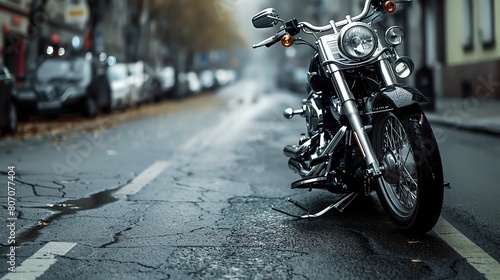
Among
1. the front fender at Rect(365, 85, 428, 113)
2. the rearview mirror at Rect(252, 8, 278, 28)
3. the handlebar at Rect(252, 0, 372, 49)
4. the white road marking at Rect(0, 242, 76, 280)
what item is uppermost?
the rearview mirror at Rect(252, 8, 278, 28)

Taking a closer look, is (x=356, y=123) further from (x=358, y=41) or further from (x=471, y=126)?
(x=471, y=126)

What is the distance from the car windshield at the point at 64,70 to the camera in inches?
775

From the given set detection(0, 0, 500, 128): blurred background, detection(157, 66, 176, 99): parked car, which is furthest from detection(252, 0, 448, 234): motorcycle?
detection(157, 66, 176, 99): parked car

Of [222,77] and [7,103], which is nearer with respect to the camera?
[7,103]

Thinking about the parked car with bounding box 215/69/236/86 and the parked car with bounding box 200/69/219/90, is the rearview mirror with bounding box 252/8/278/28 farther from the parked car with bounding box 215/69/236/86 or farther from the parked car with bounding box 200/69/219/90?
the parked car with bounding box 215/69/236/86

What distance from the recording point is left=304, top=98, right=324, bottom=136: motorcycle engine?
230 inches

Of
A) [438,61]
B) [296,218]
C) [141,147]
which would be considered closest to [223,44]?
[438,61]

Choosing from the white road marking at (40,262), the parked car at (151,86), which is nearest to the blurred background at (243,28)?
the parked car at (151,86)

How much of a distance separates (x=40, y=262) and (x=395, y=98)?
7.41 ft

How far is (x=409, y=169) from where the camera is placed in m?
4.91

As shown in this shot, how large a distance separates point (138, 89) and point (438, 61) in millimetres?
11204

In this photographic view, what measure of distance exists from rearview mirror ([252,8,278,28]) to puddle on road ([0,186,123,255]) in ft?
6.13

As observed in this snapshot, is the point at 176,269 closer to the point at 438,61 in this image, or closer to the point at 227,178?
the point at 227,178

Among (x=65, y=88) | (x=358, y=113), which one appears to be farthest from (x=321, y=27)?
(x=65, y=88)
